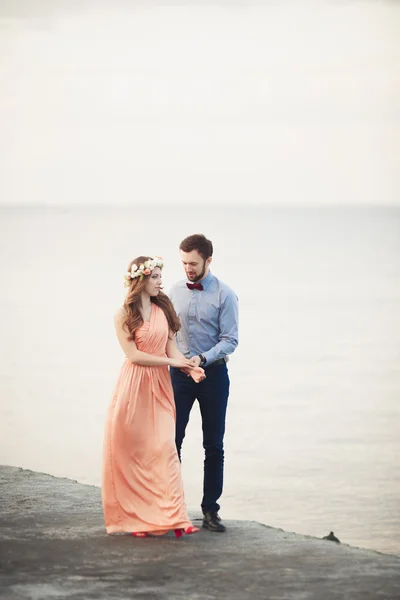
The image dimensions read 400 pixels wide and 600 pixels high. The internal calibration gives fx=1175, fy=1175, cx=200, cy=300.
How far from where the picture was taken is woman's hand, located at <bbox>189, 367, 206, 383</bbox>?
5633mm

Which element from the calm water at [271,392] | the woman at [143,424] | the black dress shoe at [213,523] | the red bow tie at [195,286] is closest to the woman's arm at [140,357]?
the woman at [143,424]

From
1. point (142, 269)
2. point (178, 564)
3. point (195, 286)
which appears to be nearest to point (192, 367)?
point (195, 286)

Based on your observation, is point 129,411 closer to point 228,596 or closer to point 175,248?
point 228,596

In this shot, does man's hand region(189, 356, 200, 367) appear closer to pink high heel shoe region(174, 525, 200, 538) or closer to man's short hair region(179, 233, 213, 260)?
man's short hair region(179, 233, 213, 260)

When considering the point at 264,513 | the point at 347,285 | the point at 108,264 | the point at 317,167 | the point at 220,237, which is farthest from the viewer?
the point at 317,167

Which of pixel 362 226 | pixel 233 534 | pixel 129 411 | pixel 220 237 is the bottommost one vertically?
pixel 233 534

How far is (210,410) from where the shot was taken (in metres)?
5.77

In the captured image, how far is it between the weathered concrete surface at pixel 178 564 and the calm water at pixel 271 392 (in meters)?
3.58

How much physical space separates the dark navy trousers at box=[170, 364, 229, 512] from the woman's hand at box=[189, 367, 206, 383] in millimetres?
125

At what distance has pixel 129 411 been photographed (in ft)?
18.6

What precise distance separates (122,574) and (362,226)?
2722 inches

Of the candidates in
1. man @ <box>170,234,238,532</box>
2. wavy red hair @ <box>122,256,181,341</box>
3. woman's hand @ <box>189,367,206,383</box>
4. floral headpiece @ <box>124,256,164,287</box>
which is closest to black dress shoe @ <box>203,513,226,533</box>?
man @ <box>170,234,238,532</box>

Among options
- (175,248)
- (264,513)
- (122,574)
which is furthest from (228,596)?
(175,248)

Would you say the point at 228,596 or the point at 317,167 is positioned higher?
the point at 317,167
